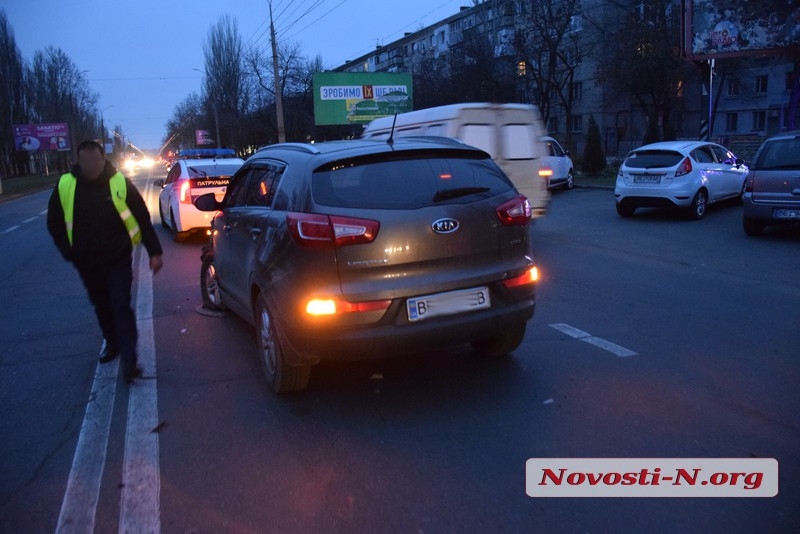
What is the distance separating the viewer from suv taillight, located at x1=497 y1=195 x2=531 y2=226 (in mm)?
4285

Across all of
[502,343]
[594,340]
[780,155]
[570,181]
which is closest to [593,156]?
[570,181]

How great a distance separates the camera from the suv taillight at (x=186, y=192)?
39.3 feet

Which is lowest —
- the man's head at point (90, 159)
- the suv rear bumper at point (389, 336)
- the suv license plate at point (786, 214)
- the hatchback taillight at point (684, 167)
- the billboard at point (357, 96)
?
the suv license plate at point (786, 214)

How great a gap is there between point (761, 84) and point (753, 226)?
4585cm

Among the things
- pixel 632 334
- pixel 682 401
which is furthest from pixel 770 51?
pixel 682 401

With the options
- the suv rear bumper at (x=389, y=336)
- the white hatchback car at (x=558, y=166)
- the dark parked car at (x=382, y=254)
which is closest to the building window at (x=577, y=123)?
the white hatchback car at (x=558, y=166)

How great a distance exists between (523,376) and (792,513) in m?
1.99

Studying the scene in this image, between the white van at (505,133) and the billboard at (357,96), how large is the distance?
2603cm

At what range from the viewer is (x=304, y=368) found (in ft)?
14.2

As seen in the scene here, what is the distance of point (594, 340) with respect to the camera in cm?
548

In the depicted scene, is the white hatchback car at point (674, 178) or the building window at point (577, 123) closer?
the white hatchback car at point (674, 178)

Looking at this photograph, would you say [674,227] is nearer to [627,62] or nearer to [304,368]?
[304,368]

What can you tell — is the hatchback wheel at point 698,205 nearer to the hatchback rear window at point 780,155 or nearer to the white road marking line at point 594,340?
the hatchback rear window at point 780,155

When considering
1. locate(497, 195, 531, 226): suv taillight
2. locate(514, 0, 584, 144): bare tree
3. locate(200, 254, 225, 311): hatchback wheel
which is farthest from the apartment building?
locate(497, 195, 531, 226): suv taillight
